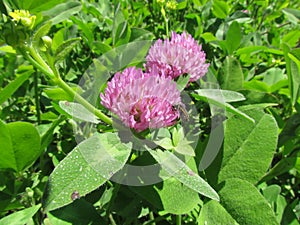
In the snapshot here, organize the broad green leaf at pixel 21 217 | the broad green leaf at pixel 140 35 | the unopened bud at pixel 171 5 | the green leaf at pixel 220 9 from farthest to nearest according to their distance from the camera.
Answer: the green leaf at pixel 220 9, the unopened bud at pixel 171 5, the broad green leaf at pixel 140 35, the broad green leaf at pixel 21 217

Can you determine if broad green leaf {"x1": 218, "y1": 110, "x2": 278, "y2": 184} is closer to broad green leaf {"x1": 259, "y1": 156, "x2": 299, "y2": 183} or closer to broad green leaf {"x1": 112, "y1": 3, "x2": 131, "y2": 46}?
broad green leaf {"x1": 259, "y1": 156, "x2": 299, "y2": 183}

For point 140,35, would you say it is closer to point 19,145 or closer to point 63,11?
point 63,11

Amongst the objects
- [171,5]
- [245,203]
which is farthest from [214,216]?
[171,5]

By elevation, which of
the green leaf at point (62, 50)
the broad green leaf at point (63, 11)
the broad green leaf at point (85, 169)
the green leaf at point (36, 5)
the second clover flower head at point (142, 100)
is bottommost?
the broad green leaf at point (85, 169)

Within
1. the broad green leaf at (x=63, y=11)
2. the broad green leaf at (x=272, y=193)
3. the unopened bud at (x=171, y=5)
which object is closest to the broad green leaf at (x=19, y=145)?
the broad green leaf at (x=63, y=11)

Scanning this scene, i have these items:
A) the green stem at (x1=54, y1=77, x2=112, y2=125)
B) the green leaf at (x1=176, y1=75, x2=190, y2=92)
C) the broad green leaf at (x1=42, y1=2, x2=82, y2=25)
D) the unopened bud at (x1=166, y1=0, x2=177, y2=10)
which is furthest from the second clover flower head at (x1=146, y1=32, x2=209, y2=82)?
the unopened bud at (x1=166, y1=0, x2=177, y2=10)

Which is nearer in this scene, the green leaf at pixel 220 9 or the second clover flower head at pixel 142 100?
the second clover flower head at pixel 142 100

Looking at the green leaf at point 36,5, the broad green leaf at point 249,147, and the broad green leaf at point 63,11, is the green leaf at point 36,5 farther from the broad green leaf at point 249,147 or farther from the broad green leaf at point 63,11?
the broad green leaf at point 249,147

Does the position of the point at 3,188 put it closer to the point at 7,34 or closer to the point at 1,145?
the point at 1,145
